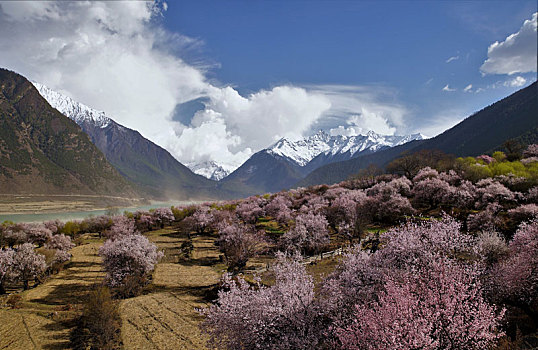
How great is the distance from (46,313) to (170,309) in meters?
8.19

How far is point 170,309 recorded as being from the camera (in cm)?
1800

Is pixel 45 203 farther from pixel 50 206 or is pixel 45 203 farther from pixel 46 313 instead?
pixel 46 313

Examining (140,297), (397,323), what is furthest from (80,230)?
(397,323)

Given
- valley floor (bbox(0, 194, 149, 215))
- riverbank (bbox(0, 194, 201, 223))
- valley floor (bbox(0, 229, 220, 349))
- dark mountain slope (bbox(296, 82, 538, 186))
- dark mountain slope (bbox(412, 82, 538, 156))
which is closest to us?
valley floor (bbox(0, 229, 220, 349))

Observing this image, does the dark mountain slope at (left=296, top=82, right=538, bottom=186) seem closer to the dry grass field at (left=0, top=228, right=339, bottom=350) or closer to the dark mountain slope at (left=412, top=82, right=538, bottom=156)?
the dark mountain slope at (left=412, top=82, right=538, bottom=156)

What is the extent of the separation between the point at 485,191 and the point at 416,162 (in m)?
34.5

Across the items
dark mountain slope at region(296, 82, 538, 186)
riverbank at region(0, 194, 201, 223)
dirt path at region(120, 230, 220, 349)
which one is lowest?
dirt path at region(120, 230, 220, 349)

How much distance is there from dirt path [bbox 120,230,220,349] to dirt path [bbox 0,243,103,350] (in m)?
3.51

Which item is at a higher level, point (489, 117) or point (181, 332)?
point (489, 117)

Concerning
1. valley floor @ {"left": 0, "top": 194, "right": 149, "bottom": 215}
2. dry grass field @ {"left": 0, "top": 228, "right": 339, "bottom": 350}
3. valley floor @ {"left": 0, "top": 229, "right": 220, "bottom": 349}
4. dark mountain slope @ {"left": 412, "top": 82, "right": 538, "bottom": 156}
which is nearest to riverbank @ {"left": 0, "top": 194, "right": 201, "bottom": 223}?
valley floor @ {"left": 0, "top": 194, "right": 149, "bottom": 215}

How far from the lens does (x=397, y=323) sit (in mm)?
6918

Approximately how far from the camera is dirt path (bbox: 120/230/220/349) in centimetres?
1420

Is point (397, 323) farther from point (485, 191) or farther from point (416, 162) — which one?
point (416, 162)

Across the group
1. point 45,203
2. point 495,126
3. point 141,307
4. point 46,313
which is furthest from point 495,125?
point 45,203
